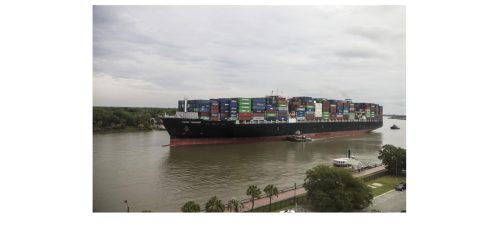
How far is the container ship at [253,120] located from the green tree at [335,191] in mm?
22273

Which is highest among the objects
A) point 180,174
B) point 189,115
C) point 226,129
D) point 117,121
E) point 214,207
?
point 189,115

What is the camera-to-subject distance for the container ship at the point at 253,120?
31125 mm

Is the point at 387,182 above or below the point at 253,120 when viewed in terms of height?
below

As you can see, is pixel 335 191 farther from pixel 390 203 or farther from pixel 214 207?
pixel 214 207

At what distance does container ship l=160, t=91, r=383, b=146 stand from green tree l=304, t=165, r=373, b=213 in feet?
73.1

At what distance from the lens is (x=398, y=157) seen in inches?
679

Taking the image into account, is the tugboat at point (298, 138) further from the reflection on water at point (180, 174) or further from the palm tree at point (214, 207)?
the palm tree at point (214, 207)

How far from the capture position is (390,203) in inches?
451

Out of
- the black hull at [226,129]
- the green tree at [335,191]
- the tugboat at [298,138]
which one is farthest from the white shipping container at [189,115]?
the green tree at [335,191]

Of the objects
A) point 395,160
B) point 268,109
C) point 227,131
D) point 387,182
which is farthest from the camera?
point 268,109

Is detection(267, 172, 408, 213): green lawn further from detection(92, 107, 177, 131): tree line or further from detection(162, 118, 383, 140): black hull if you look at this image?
detection(92, 107, 177, 131): tree line

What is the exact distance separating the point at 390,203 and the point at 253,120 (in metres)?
26.5

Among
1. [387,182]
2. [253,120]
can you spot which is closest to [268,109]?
[253,120]
